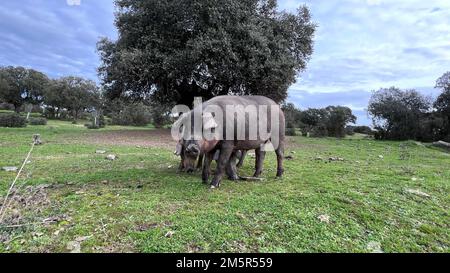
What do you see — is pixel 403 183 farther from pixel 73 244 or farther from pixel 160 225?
pixel 73 244

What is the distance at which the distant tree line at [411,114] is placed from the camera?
32094 millimetres

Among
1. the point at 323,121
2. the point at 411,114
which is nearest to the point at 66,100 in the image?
the point at 323,121

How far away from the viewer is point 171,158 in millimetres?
11203

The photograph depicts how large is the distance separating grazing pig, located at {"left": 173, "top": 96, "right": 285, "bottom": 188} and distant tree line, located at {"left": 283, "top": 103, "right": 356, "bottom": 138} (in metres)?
24.8

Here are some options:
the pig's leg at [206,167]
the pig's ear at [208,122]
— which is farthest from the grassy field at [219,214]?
the pig's ear at [208,122]

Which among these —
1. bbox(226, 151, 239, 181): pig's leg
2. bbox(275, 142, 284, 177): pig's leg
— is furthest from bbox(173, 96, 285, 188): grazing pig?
bbox(226, 151, 239, 181): pig's leg

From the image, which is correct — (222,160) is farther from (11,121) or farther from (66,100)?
(66,100)

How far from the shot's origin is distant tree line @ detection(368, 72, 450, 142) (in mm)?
32094

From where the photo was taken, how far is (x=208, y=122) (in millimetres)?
6145

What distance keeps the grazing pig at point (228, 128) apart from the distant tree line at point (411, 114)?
29624 millimetres

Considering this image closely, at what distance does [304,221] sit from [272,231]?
26.5 inches

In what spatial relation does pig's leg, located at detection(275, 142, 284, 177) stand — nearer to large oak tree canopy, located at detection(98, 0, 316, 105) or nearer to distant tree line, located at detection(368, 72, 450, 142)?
large oak tree canopy, located at detection(98, 0, 316, 105)
